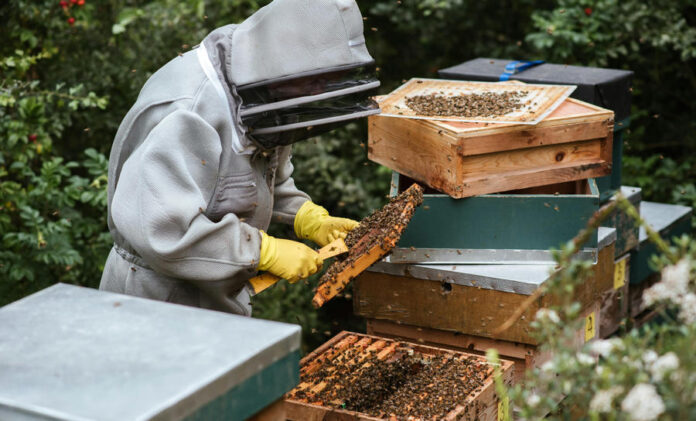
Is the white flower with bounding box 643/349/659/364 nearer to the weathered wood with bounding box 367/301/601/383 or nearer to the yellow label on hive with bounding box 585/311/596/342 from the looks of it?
the weathered wood with bounding box 367/301/601/383

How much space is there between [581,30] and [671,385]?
15.5 feet

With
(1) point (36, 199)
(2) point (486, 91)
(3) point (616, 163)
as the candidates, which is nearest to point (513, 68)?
(2) point (486, 91)

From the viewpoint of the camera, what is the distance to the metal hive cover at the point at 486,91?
3.44m

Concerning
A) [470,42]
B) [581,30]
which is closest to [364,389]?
[581,30]

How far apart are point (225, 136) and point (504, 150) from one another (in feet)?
4.24

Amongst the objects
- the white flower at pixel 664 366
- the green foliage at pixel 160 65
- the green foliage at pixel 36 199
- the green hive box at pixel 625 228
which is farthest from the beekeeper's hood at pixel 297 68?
the green hive box at pixel 625 228

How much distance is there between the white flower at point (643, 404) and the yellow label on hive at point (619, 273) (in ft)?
10.4

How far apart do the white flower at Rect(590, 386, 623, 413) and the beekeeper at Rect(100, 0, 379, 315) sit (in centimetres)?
152

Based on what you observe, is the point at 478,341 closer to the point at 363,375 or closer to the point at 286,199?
the point at 363,375

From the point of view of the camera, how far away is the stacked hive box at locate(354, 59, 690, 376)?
342 cm

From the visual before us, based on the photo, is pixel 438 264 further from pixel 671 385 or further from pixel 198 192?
pixel 671 385

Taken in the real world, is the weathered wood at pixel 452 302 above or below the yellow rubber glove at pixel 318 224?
below

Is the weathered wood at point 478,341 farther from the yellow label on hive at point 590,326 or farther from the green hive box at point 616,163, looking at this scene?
the green hive box at point 616,163

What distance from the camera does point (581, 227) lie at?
3.54 m
